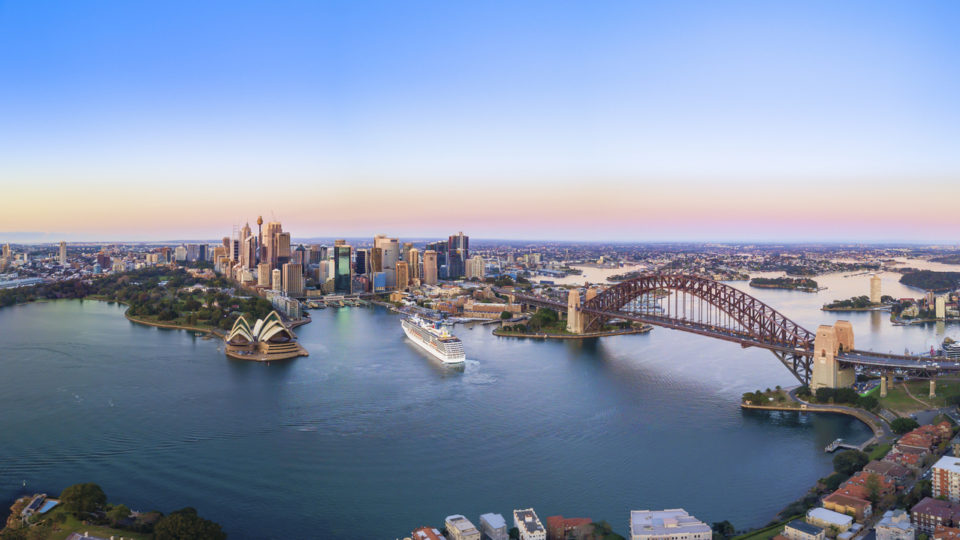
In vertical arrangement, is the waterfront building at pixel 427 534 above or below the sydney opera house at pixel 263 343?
below

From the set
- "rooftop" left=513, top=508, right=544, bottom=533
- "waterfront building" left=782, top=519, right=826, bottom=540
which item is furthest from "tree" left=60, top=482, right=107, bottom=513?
"waterfront building" left=782, top=519, right=826, bottom=540

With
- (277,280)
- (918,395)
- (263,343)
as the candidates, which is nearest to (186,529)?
(263,343)

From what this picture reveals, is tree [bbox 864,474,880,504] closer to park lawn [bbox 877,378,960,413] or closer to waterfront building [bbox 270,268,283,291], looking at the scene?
park lawn [bbox 877,378,960,413]

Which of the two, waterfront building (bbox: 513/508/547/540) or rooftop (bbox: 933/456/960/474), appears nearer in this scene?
waterfront building (bbox: 513/508/547/540)

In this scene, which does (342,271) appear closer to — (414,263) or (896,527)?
(414,263)

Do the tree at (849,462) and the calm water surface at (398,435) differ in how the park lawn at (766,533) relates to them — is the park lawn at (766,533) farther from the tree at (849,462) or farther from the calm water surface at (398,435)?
the tree at (849,462)

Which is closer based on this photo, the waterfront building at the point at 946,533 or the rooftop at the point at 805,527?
the waterfront building at the point at 946,533

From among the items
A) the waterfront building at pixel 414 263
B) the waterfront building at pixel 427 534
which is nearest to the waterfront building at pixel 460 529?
the waterfront building at pixel 427 534
